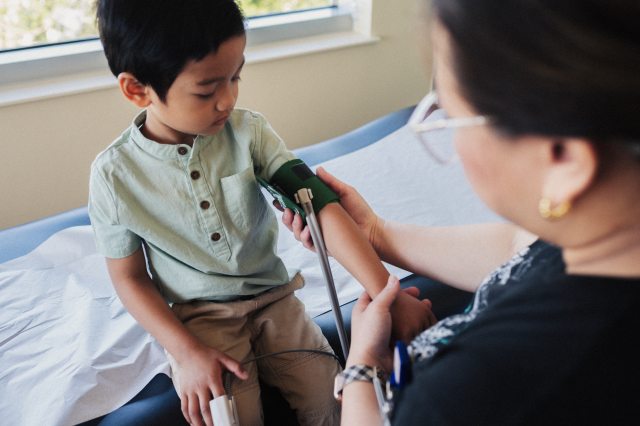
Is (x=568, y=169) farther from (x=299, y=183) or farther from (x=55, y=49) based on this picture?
(x=55, y=49)

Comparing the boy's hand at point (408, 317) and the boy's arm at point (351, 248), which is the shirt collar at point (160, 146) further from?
the boy's hand at point (408, 317)

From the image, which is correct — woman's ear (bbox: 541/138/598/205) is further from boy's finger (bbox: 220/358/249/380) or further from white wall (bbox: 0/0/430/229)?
white wall (bbox: 0/0/430/229)

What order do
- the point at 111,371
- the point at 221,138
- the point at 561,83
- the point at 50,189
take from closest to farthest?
the point at 561,83, the point at 221,138, the point at 111,371, the point at 50,189

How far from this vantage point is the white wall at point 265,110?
211cm

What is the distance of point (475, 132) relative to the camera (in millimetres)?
606

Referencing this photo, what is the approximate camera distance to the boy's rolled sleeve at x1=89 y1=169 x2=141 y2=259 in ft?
3.79

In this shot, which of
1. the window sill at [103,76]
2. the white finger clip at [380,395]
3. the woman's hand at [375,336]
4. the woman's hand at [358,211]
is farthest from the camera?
the window sill at [103,76]

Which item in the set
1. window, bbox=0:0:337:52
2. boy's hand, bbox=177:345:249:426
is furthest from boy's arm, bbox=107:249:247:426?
window, bbox=0:0:337:52

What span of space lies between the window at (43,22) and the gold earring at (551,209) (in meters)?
1.84

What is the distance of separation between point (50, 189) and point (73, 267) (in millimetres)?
680

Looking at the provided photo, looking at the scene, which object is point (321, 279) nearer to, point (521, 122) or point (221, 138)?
point (221, 138)

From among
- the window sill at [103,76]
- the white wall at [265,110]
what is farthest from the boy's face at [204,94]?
the window sill at [103,76]

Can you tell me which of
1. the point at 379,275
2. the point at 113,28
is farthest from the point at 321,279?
the point at 113,28

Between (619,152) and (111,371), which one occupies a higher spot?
(619,152)
